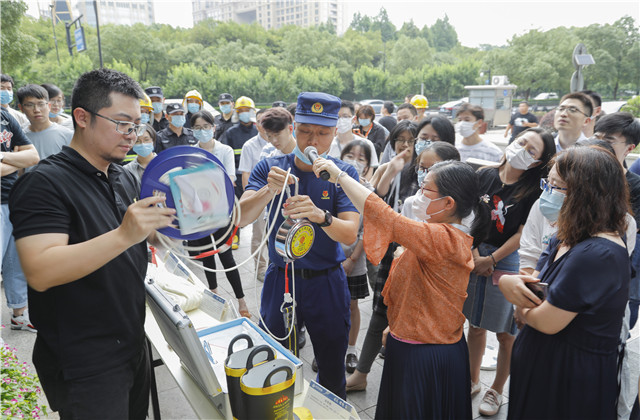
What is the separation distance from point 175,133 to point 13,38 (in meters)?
13.5

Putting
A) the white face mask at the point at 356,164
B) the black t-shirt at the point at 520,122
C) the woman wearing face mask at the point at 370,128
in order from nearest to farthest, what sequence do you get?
the white face mask at the point at 356,164 < the woman wearing face mask at the point at 370,128 < the black t-shirt at the point at 520,122

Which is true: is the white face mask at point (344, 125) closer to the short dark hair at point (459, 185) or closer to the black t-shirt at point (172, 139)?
A: the black t-shirt at point (172, 139)

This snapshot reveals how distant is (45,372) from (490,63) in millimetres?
42054

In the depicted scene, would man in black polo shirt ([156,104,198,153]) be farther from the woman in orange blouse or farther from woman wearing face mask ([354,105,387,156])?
the woman in orange blouse

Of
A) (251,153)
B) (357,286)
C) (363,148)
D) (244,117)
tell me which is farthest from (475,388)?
(244,117)

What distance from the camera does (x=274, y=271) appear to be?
94.9 inches

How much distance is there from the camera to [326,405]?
173cm

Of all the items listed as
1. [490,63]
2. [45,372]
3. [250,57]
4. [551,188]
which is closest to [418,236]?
[551,188]

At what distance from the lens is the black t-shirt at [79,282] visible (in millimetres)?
1426

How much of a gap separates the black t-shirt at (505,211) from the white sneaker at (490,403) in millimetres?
1082

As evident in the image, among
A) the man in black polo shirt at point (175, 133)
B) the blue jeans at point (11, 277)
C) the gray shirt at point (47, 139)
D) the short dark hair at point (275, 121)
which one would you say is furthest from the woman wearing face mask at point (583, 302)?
the man in black polo shirt at point (175, 133)

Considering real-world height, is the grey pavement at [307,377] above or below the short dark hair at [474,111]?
below

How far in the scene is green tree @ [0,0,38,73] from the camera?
1339cm

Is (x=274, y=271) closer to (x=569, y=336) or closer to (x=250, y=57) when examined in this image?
(x=569, y=336)
